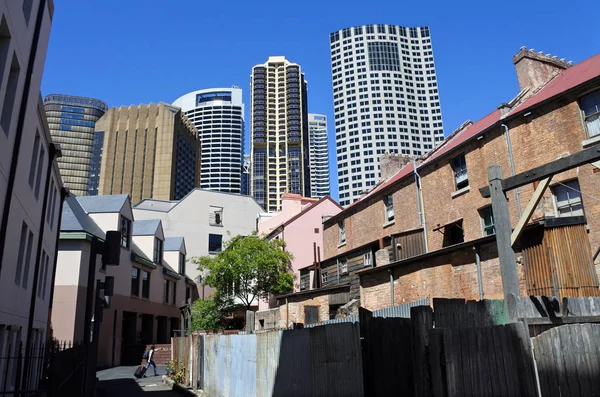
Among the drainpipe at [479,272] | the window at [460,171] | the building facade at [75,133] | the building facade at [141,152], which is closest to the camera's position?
the drainpipe at [479,272]

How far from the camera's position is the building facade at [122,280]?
24.6m

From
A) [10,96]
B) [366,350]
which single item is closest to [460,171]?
[366,350]

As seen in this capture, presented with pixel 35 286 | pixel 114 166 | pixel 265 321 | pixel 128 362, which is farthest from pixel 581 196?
pixel 114 166

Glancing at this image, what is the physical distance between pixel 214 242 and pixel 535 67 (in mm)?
37982

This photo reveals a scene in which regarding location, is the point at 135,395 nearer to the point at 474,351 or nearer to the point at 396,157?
the point at 474,351

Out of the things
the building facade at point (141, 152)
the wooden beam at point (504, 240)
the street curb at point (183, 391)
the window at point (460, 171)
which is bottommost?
the street curb at point (183, 391)

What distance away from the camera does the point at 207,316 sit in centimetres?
3606

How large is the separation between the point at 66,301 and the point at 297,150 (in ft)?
465

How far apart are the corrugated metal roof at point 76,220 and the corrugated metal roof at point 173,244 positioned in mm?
14286

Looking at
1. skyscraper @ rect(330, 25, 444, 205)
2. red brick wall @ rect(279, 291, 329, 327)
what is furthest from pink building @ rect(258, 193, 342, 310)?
skyscraper @ rect(330, 25, 444, 205)

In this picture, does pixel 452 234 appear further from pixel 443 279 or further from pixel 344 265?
pixel 344 265

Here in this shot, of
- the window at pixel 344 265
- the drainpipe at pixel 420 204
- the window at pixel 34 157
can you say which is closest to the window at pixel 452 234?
the drainpipe at pixel 420 204

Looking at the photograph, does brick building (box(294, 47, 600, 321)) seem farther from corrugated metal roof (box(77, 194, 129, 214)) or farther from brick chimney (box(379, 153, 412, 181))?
corrugated metal roof (box(77, 194, 129, 214))

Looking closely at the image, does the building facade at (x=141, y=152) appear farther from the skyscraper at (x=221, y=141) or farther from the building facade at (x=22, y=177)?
the building facade at (x=22, y=177)
